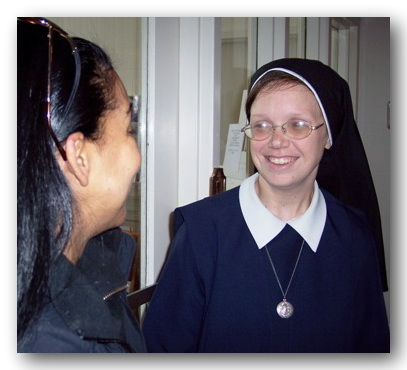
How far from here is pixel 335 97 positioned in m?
1.11

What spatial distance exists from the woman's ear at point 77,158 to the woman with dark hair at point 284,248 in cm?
27

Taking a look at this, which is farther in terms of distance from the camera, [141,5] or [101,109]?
[141,5]

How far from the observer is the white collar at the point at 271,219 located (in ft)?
3.84

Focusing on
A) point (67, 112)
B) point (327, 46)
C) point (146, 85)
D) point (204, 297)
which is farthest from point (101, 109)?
point (327, 46)

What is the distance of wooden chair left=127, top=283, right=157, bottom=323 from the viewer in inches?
45.4

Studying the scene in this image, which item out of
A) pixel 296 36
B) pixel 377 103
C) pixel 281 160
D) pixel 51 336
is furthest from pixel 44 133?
pixel 377 103

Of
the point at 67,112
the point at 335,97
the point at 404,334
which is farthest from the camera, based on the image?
the point at 404,334

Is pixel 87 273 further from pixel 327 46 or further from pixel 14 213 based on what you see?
pixel 327 46

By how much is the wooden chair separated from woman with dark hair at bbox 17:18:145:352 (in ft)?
0.13

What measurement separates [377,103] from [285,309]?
544 mm

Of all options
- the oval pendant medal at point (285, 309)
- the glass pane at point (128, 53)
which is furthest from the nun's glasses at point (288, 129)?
the oval pendant medal at point (285, 309)

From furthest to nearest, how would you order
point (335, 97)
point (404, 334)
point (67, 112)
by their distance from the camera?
point (404, 334) < point (335, 97) < point (67, 112)

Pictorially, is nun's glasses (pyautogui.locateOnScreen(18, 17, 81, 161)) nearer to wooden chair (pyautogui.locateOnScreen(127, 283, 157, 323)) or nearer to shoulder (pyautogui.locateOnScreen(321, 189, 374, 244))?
wooden chair (pyautogui.locateOnScreen(127, 283, 157, 323))

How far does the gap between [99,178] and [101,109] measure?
15cm
